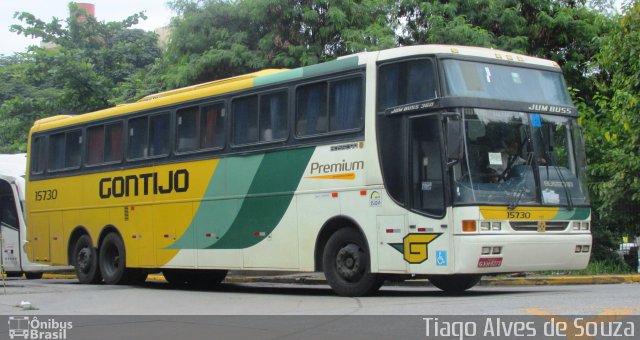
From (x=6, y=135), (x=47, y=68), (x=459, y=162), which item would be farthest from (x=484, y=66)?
(x=6, y=135)

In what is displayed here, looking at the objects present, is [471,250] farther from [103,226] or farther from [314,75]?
[103,226]

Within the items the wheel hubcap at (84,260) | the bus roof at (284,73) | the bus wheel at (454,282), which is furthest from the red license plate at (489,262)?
the wheel hubcap at (84,260)

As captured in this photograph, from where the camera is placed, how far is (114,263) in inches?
770

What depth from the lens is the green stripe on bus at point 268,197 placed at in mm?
14891

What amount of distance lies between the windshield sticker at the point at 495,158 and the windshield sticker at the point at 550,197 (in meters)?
0.88

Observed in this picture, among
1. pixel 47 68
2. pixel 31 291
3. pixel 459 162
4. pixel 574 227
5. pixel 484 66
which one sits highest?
pixel 47 68

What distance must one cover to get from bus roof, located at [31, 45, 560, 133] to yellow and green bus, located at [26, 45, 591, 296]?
0.03 m

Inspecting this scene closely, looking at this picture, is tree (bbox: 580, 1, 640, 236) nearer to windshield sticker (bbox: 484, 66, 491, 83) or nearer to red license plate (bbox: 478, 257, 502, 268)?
windshield sticker (bbox: 484, 66, 491, 83)

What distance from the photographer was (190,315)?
38.9 feet

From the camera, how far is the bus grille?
1282 cm

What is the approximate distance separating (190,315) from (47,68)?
2096 centimetres

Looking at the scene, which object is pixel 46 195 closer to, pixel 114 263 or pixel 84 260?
pixel 84 260

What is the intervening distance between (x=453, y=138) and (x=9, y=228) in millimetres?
15535

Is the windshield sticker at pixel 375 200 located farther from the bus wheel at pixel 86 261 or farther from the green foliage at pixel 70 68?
the green foliage at pixel 70 68
